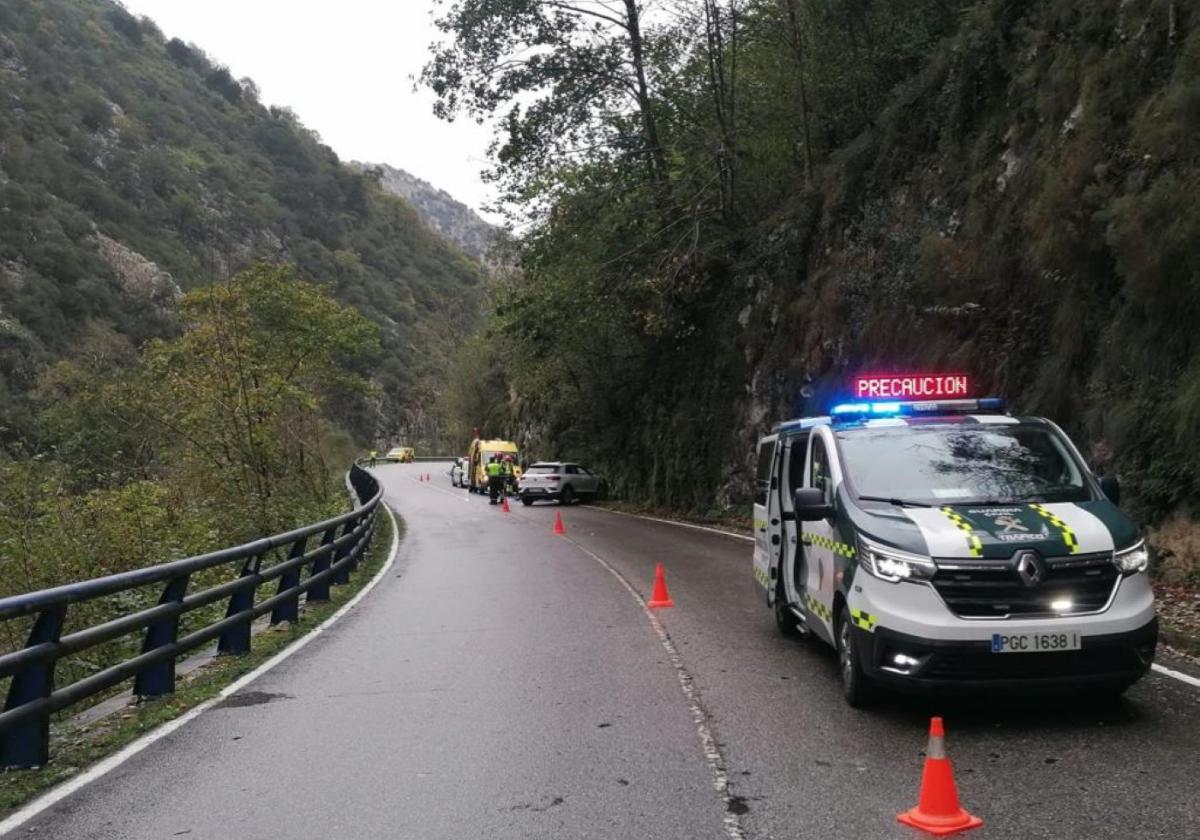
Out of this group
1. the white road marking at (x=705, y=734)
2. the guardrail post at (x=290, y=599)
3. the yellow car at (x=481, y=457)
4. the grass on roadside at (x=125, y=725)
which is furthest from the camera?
the yellow car at (x=481, y=457)

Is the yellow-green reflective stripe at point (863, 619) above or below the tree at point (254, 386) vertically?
below

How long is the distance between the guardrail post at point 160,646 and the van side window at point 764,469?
5190mm

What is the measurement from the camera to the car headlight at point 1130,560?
19.1 ft

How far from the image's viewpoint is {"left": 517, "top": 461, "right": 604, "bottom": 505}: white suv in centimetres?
3544

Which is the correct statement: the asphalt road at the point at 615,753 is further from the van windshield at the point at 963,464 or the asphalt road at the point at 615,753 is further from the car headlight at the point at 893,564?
the van windshield at the point at 963,464

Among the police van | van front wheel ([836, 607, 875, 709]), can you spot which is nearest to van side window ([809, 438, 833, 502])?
the police van

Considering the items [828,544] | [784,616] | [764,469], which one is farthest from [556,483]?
[828,544]

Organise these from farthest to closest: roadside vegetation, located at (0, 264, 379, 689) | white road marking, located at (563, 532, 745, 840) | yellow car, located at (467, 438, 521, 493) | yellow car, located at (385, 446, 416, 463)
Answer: yellow car, located at (385, 446, 416, 463), yellow car, located at (467, 438, 521, 493), roadside vegetation, located at (0, 264, 379, 689), white road marking, located at (563, 532, 745, 840)

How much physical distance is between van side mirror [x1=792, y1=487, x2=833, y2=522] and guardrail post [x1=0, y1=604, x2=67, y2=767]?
4.61 metres

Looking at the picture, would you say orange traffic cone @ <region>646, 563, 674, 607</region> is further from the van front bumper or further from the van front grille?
the van front grille

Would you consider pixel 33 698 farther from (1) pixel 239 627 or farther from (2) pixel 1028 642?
(2) pixel 1028 642

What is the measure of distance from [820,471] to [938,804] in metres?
3.64

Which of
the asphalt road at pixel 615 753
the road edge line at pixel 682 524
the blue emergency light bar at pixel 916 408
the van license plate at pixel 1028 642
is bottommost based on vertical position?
the road edge line at pixel 682 524

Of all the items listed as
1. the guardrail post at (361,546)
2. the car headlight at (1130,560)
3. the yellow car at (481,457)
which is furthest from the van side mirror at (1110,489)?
the yellow car at (481,457)
